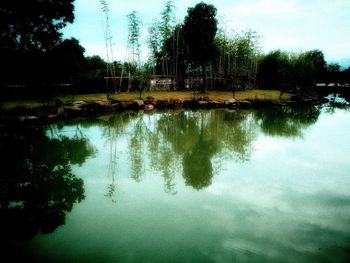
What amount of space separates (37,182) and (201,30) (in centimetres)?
2348

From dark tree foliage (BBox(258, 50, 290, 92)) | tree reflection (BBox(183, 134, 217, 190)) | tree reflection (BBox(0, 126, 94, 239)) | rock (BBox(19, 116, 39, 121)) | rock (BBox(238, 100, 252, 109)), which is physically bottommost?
tree reflection (BBox(183, 134, 217, 190))

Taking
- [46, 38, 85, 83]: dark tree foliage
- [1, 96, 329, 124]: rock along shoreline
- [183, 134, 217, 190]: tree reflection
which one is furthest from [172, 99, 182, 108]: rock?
[183, 134, 217, 190]: tree reflection

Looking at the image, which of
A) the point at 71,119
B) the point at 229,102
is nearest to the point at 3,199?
the point at 71,119

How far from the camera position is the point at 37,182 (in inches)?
312

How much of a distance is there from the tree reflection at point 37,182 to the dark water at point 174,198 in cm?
3

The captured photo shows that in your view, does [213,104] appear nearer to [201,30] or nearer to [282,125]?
[201,30]

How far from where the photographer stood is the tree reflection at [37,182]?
5.69m

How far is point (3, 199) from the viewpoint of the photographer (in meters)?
6.79

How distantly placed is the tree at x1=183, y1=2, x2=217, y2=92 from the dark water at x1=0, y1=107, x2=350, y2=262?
1692 cm

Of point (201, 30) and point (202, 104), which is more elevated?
point (201, 30)

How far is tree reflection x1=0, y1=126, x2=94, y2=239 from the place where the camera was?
5.69 meters

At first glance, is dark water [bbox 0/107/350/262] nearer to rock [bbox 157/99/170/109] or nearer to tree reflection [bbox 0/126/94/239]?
tree reflection [bbox 0/126/94/239]

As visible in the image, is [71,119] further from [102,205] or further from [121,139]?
→ [102,205]

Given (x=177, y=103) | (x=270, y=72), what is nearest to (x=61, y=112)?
(x=177, y=103)
